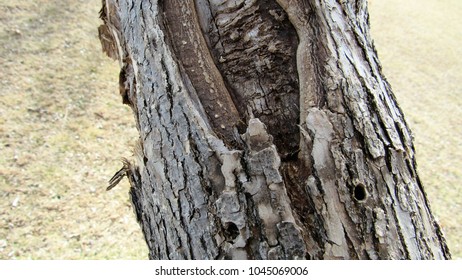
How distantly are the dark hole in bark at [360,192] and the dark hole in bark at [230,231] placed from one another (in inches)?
14.8

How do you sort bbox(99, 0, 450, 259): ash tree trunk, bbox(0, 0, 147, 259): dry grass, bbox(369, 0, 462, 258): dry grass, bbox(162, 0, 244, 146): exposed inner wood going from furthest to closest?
bbox(369, 0, 462, 258): dry grass < bbox(0, 0, 147, 259): dry grass < bbox(162, 0, 244, 146): exposed inner wood < bbox(99, 0, 450, 259): ash tree trunk

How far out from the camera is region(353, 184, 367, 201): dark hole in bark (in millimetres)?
1177

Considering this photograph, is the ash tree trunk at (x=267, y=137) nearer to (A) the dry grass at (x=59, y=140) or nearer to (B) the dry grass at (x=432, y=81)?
(A) the dry grass at (x=59, y=140)

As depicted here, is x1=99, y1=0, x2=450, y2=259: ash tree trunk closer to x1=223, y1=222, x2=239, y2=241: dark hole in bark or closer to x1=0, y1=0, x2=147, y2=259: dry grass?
x1=223, y1=222, x2=239, y2=241: dark hole in bark

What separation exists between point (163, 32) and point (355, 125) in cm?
70

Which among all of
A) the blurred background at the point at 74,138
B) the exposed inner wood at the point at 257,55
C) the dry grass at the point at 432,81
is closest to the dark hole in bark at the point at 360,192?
the exposed inner wood at the point at 257,55

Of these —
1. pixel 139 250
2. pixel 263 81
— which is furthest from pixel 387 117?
pixel 139 250

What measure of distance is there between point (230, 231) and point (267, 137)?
1.01ft

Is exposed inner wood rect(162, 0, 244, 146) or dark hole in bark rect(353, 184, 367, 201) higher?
exposed inner wood rect(162, 0, 244, 146)

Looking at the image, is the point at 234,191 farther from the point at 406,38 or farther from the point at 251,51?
the point at 406,38

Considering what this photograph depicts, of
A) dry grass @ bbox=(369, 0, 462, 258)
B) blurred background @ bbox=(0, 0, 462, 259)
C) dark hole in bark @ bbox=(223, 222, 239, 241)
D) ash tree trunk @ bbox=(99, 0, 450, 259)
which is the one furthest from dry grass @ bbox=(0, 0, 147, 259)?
dry grass @ bbox=(369, 0, 462, 258)

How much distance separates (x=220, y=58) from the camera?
53.9 inches

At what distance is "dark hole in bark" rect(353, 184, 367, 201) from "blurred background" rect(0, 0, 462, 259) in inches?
139

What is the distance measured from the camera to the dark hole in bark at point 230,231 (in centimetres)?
116
